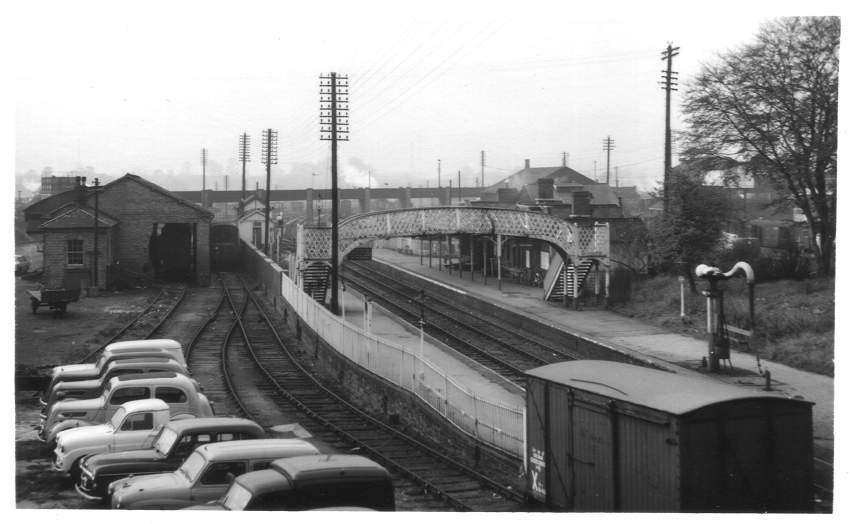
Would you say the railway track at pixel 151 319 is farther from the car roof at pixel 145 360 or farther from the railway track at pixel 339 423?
the car roof at pixel 145 360

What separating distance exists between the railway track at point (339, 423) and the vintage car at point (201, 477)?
267 cm

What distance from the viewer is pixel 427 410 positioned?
19.8 metres

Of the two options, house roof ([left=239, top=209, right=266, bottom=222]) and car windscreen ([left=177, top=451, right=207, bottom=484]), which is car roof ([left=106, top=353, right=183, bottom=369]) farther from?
house roof ([left=239, top=209, right=266, bottom=222])

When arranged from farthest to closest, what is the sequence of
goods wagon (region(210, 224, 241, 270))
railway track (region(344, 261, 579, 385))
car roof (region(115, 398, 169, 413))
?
goods wagon (region(210, 224, 241, 270))
railway track (region(344, 261, 579, 385))
car roof (region(115, 398, 169, 413))

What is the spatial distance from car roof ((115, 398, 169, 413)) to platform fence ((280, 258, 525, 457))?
5714 mm

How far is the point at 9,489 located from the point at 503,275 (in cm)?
3901

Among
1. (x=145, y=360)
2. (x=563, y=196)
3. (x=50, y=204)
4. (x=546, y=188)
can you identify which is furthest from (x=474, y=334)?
(x=50, y=204)

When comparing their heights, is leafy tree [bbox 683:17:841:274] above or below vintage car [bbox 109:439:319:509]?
above

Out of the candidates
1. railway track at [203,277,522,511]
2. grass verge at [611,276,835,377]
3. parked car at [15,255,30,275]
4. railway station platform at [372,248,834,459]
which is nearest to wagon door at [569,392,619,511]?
railway track at [203,277,522,511]

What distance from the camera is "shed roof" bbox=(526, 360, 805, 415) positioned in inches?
448

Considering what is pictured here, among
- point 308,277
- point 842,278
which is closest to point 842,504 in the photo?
point 842,278

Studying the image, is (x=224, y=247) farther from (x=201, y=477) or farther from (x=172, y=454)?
(x=201, y=477)

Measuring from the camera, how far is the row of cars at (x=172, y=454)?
11484 millimetres

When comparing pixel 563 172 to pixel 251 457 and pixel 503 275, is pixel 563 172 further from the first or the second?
pixel 251 457
